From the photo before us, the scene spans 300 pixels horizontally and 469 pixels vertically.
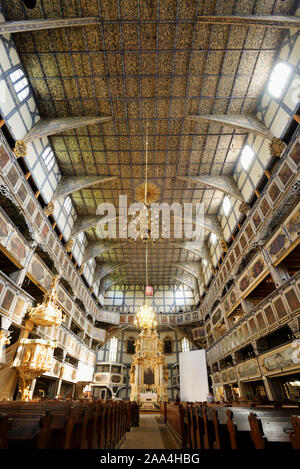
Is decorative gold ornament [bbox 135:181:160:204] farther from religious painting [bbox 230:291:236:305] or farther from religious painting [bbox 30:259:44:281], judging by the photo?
religious painting [bbox 230:291:236:305]

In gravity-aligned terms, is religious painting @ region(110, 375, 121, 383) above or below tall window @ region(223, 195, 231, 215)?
below

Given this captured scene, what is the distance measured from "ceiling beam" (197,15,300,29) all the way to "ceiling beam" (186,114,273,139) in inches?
155

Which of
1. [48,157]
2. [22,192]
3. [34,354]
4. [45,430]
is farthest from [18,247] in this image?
[45,430]

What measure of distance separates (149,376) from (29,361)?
47.6 feet

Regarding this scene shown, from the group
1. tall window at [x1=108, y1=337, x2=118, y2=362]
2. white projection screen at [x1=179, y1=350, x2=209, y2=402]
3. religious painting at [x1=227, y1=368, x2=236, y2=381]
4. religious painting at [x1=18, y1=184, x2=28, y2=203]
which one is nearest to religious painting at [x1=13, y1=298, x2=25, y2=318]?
religious painting at [x1=18, y1=184, x2=28, y2=203]

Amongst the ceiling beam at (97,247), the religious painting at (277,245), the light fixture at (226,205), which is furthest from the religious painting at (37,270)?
the light fixture at (226,205)

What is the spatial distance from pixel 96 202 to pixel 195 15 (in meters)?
13.1

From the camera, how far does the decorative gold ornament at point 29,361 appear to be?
10.5m

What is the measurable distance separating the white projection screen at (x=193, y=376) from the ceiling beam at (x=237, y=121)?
18549 millimetres

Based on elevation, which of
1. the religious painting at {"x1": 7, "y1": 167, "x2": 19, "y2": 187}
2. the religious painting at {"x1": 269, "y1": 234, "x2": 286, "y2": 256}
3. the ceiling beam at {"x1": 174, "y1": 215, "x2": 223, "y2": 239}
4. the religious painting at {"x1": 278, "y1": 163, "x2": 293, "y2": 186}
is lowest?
the religious painting at {"x1": 269, "y1": 234, "x2": 286, "y2": 256}

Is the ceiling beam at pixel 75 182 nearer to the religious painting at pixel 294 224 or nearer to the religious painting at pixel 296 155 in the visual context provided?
the religious painting at pixel 296 155

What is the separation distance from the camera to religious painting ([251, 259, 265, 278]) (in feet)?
40.4

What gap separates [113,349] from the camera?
28188mm

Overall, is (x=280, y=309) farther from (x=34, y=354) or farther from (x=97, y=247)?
(x=97, y=247)
